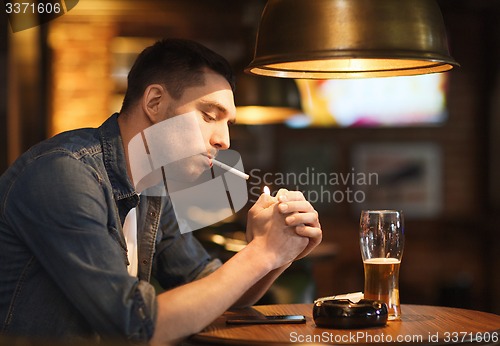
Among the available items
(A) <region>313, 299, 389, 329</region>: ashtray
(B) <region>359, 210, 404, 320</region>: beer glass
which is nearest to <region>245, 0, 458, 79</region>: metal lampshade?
(B) <region>359, 210, 404, 320</region>: beer glass

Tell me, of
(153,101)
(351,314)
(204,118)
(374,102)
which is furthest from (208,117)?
(374,102)

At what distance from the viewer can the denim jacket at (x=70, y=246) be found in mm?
1595

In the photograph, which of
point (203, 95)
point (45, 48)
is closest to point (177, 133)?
point (203, 95)

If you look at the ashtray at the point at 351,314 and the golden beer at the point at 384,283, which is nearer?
the ashtray at the point at 351,314

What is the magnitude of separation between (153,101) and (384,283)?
731 millimetres

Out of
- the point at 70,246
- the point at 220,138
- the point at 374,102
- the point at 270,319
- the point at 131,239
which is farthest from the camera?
the point at 374,102

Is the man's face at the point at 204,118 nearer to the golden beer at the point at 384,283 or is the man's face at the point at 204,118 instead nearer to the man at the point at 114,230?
the man at the point at 114,230

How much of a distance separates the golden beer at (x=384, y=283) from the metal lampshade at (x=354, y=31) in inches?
19.6

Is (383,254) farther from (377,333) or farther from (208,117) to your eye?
(208,117)

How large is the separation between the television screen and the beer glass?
4.69 m

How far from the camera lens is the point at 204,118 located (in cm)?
202

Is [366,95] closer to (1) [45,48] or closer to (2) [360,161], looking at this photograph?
(2) [360,161]

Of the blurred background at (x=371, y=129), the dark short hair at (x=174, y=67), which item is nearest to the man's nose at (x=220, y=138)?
the dark short hair at (x=174, y=67)

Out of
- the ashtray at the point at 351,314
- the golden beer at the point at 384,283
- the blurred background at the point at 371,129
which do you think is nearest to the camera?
the ashtray at the point at 351,314
